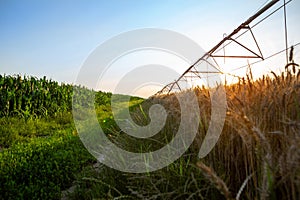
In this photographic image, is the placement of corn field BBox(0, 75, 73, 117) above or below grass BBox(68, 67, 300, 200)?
above

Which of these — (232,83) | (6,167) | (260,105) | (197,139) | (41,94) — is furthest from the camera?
(41,94)

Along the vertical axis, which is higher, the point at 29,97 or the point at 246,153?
the point at 29,97

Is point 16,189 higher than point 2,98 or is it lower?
lower

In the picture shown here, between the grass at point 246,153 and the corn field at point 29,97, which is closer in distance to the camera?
the grass at point 246,153

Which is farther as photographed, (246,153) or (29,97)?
(29,97)

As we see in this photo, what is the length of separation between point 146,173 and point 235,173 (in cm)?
76

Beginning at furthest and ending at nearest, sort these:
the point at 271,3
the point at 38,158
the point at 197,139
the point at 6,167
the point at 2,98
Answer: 1. the point at 2,98
2. the point at 38,158
3. the point at 6,167
4. the point at 271,3
5. the point at 197,139

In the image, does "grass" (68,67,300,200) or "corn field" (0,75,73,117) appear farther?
"corn field" (0,75,73,117)

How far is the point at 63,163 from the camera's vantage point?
4379 mm

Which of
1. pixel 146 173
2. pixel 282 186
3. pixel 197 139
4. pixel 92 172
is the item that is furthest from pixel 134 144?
pixel 282 186

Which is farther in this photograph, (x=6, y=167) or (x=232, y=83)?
(x=6, y=167)

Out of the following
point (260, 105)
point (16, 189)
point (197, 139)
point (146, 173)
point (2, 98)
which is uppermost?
point (2, 98)

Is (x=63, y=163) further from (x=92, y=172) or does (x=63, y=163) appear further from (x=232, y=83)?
(x=232, y=83)

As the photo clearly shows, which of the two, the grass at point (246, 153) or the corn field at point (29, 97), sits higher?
the corn field at point (29, 97)
